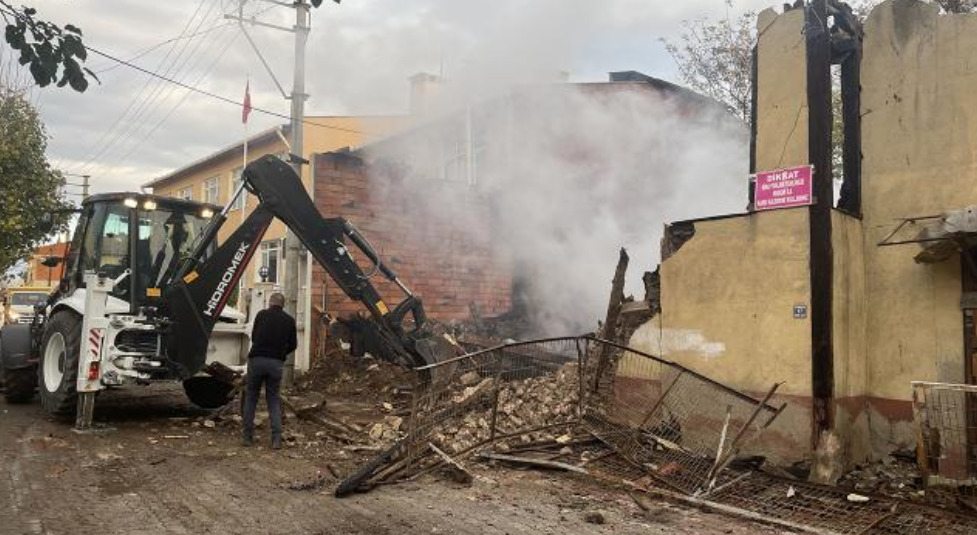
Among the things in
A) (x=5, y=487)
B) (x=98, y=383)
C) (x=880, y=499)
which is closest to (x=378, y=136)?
(x=98, y=383)

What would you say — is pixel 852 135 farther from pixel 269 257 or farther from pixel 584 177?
pixel 269 257

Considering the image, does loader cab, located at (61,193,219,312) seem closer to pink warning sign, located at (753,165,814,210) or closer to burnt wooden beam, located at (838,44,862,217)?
pink warning sign, located at (753,165,814,210)

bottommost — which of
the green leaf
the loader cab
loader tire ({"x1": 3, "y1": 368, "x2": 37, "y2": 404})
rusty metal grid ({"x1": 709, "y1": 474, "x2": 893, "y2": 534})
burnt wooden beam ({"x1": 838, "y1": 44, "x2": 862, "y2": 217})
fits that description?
rusty metal grid ({"x1": 709, "y1": 474, "x2": 893, "y2": 534})

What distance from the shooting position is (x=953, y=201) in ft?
24.4

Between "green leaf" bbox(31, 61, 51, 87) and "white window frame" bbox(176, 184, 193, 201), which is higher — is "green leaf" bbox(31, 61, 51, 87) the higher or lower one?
the lower one

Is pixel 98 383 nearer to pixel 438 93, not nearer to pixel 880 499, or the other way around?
pixel 438 93

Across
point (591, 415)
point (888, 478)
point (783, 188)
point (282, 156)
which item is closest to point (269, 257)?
point (282, 156)

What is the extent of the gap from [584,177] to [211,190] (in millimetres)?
19712

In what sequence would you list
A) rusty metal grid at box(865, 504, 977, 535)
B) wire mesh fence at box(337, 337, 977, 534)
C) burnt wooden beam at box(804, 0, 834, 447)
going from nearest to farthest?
1. rusty metal grid at box(865, 504, 977, 535)
2. wire mesh fence at box(337, 337, 977, 534)
3. burnt wooden beam at box(804, 0, 834, 447)

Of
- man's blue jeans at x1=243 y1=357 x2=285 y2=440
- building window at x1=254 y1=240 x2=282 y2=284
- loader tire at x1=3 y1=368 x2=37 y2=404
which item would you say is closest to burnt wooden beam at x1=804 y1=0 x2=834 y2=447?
man's blue jeans at x1=243 y1=357 x2=285 y2=440

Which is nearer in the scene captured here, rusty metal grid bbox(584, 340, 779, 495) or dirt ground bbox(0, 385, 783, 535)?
dirt ground bbox(0, 385, 783, 535)

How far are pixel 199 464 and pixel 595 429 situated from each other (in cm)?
411

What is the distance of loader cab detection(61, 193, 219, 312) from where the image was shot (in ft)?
30.9

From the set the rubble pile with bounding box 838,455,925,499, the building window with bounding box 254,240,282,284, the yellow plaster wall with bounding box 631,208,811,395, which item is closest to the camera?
the rubble pile with bounding box 838,455,925,499
